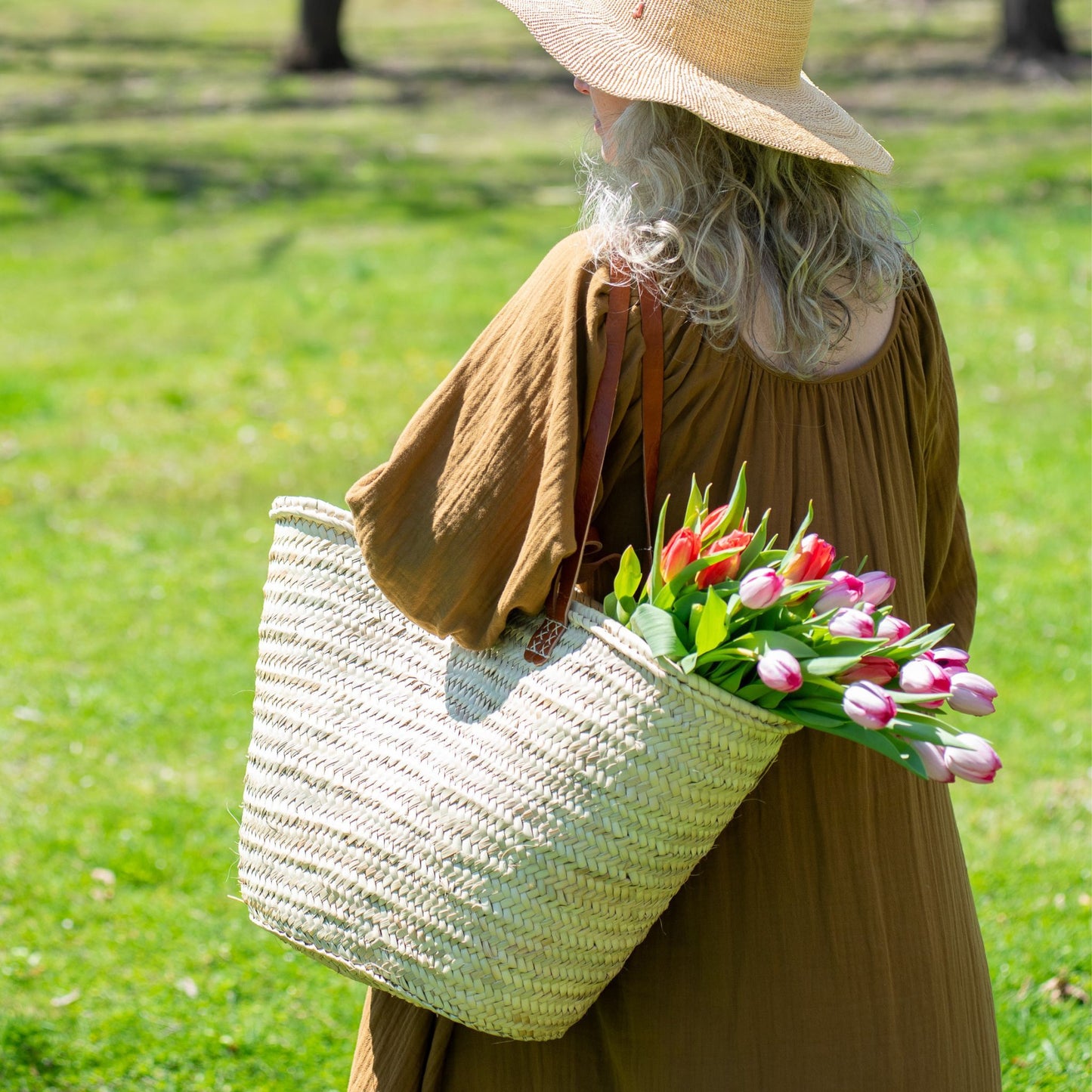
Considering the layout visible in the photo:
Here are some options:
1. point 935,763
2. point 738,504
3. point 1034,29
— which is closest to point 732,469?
point 738,504

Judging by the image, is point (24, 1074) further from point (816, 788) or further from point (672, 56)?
point (672, 56)

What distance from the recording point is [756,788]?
203cm

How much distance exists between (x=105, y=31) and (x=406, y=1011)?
20.2 metres

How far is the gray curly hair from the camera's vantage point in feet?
6.37

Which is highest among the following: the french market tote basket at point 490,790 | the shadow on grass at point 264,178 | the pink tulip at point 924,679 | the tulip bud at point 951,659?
the pink tulip at point 924,679

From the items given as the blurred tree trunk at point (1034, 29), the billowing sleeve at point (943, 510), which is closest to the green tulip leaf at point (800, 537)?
the billowing sleeve at point (943, 510)

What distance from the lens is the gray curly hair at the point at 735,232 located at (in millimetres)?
1941

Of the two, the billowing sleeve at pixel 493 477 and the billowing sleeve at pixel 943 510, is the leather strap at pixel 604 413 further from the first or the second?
the billowing sleeve at pixel 943 510

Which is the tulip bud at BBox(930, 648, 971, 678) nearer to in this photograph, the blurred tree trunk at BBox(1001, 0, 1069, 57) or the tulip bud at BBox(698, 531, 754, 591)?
the tulip bud at BBox(698, 531, 754, 591)

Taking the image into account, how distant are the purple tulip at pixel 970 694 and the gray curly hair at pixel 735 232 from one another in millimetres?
487

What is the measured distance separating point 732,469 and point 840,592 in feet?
1.02

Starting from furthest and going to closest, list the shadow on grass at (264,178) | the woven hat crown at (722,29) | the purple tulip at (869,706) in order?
the shadow on grass at (264,178), the woven hat crown at (722,29), the purple tulip at (869,706)

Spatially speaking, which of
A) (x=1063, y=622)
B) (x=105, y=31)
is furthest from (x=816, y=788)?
(x=105, y=31)

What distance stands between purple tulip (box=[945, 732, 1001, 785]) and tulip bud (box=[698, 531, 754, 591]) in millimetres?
344
